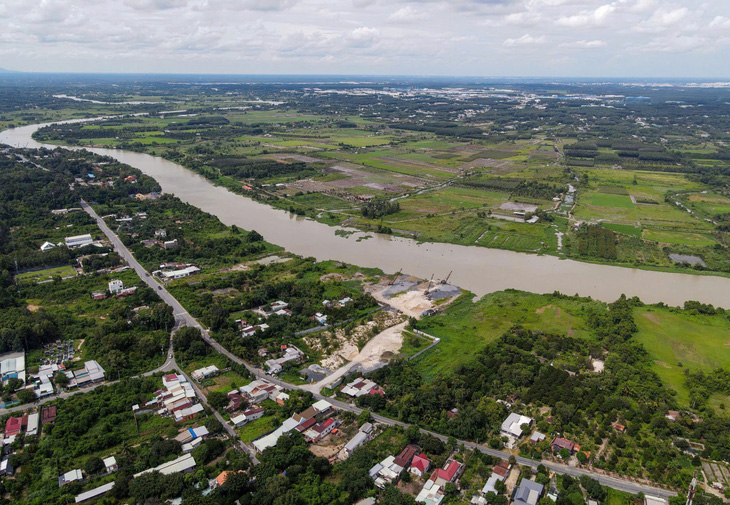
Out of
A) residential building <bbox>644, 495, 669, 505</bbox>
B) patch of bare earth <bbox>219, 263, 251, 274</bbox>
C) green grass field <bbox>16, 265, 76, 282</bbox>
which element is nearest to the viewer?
residential building <bbox>644, 495, 669, 505</bbox>

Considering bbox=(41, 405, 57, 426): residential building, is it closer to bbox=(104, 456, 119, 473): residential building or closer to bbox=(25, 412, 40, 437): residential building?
bbox=(25, 412, 40, 437): residential building

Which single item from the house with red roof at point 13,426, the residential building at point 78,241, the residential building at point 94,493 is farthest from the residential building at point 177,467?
the residential building at point 78,241

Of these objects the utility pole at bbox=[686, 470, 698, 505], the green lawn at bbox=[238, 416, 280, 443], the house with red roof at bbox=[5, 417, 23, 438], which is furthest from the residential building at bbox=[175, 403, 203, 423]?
the utility pole at bbox=[686, 470, 698, 505]

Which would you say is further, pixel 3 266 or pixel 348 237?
pixel 348 237

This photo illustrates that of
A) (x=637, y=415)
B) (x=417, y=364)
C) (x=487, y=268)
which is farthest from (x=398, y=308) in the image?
(x=637, y=415)

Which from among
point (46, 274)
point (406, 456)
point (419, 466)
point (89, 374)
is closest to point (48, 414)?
point (89, 374)

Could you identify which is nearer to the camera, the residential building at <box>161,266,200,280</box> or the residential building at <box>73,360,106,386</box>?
the residential building at <box>73,360,106,386</box>

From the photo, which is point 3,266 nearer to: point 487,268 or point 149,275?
point 149,275
